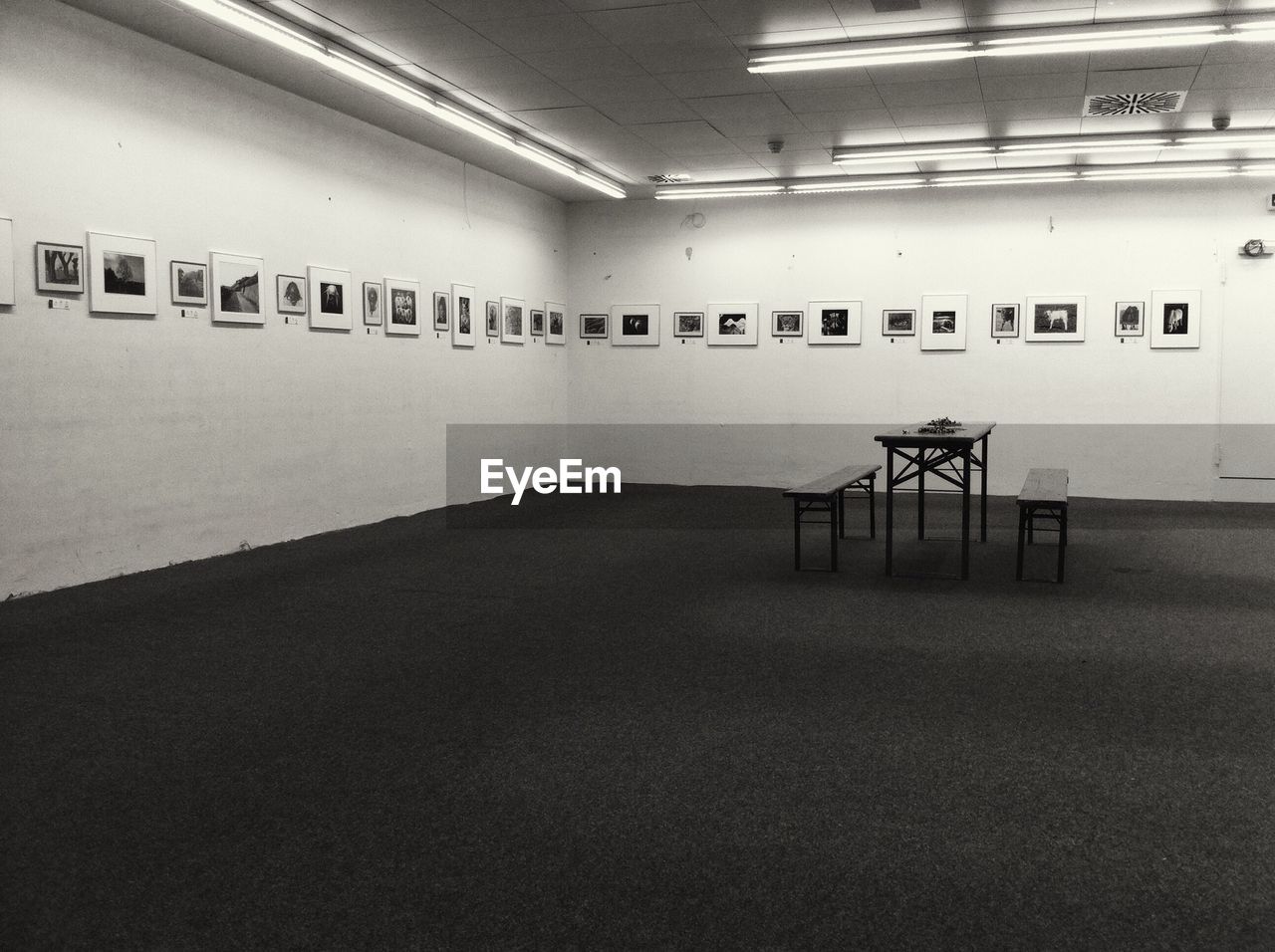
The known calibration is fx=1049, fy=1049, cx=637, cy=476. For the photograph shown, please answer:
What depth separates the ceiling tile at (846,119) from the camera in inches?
381

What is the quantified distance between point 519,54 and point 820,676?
5384 mm

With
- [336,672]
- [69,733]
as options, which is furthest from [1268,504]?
[69,733]

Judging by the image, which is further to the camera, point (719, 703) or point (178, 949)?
point (719, 703)

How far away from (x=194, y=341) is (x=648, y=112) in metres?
4.50

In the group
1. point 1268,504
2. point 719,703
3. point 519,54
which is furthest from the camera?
point 1268,504

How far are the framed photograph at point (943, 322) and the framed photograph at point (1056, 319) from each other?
2.51 feet

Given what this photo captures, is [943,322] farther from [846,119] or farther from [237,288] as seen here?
[237,288]

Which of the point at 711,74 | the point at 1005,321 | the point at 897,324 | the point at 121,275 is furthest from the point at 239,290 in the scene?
the point at 1005,321

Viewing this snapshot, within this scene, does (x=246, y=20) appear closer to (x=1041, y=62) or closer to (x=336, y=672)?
(x=336, y=672)

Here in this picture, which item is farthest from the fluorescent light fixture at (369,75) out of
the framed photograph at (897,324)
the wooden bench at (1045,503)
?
the wooden bench at (1045,503)

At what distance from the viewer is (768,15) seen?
7.07 metres

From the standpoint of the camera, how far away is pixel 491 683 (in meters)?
5.07

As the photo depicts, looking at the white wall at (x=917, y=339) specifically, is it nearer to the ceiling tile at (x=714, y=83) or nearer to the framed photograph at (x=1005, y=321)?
the framed photograph at (x=1005, y=321)

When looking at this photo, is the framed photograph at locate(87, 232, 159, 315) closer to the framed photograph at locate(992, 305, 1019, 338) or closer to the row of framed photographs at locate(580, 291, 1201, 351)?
the row of framed photographs at locate(580, 291, 1201, 351)
